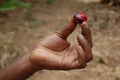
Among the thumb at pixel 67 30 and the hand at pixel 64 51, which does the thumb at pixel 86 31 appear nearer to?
the hand at pixel 64 51

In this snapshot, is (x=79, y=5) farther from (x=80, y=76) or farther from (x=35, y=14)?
(x=80, y=76)

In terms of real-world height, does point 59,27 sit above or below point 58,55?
below

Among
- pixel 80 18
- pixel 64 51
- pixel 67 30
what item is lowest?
pixel 64 51

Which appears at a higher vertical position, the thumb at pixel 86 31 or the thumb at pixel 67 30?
the thumb at pixel 86 31

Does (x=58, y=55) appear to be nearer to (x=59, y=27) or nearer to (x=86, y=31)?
(x=86, y=31)

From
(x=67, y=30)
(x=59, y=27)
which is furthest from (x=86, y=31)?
(x=59, y=27)

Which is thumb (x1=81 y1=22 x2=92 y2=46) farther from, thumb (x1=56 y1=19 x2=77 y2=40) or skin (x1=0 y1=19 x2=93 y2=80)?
thumb (x1=56 y1=19 x2=77 y2=40)

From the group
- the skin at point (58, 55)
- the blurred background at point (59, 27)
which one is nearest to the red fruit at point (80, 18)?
the skin at point (58, 55)
